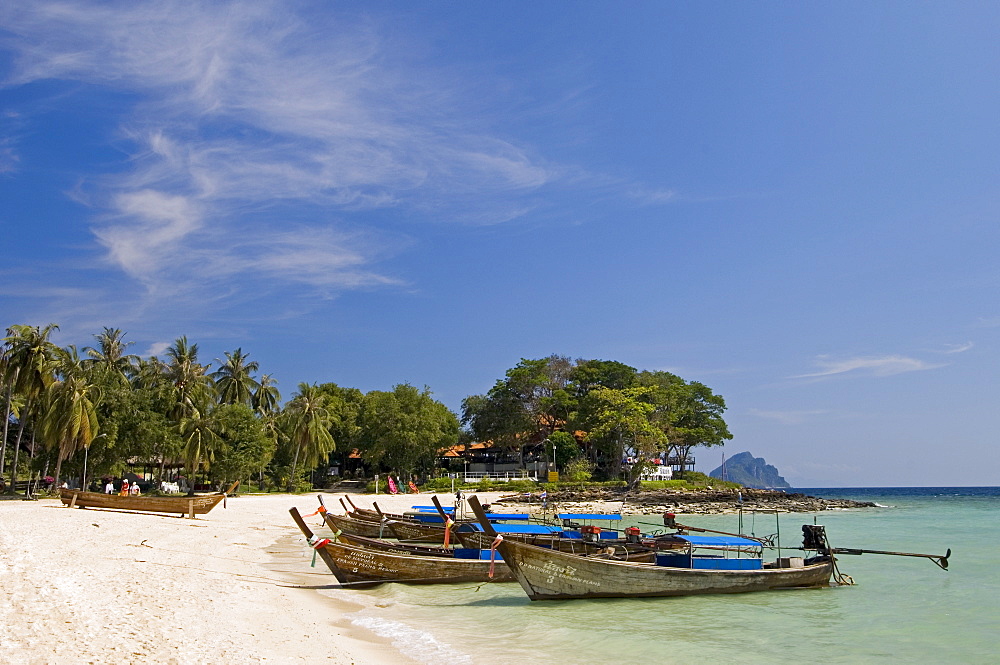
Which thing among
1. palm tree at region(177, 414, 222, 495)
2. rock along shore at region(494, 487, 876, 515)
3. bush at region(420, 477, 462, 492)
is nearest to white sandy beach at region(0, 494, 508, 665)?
palm tree at region(177, 414, 222, 495)

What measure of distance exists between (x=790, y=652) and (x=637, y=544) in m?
5.71

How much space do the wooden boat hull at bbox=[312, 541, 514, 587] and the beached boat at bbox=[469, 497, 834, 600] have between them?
204cm

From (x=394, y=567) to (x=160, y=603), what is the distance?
5.98 m

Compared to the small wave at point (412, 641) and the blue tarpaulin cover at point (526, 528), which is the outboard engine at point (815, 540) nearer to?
the blue tarpaulin cover at point (526, 528)

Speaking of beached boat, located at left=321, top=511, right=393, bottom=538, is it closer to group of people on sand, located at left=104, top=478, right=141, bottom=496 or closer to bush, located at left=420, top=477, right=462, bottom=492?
group of people on sand, located at left=104, top=478, right=141, bottom=496

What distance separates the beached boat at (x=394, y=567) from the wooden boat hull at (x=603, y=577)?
1.44m

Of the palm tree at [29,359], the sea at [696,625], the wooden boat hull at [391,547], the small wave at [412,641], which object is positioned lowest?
the sea at [696,625]

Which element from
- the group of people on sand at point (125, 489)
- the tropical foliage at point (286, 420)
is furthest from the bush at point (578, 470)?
the group of people on sand at point (125, 489)

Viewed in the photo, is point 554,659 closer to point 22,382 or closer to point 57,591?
point 57,591

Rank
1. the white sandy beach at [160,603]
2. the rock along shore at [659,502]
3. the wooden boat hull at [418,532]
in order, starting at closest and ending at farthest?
the white sandy beach at [160,603] → the wooden boat hull at [418,532] → the rock along shore at [659,502]

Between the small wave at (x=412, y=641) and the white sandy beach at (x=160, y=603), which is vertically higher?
the white sandy beach at (x=160, y=603)

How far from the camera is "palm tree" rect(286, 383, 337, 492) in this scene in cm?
5572

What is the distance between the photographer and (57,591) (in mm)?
9852

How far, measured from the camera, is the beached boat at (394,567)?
51.5 feet
